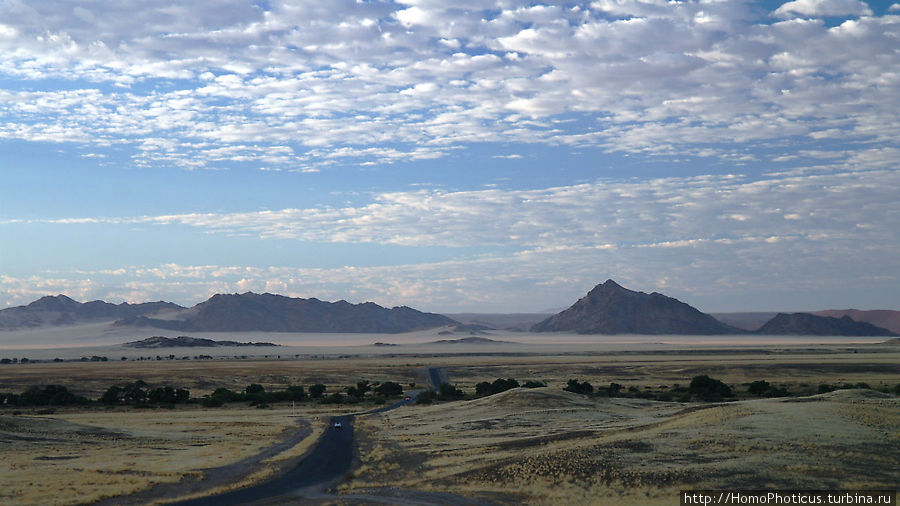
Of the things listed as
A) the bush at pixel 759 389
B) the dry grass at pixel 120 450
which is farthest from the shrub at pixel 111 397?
the bush at pixel 759 389

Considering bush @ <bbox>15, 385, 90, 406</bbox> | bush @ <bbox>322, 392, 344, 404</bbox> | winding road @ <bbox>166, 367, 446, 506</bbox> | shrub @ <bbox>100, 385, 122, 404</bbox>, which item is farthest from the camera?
bush @ <bbox>322, 392, 344, 404</bbox>

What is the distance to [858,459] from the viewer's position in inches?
992

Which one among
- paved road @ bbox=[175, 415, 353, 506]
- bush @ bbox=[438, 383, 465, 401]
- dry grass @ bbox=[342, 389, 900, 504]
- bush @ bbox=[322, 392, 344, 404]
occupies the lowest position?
bush @ bbox=[322, 392, 344, 404]

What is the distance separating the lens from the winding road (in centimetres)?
2525

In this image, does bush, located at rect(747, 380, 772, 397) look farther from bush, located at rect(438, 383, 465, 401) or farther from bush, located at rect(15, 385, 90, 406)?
bush, located at rect(15, 385, 90, 406)

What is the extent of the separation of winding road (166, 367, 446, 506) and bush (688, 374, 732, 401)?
37.3 m

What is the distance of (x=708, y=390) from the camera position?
7106 centimetres

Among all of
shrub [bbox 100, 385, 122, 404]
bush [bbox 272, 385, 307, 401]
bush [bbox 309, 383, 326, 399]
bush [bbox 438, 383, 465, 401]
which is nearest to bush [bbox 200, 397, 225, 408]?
bush [bbox 272, 385, 307, 401]

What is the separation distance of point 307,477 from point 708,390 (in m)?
50.8

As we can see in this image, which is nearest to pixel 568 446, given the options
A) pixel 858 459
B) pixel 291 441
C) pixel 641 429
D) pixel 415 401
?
pixel 641 429

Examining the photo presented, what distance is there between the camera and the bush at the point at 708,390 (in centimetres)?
6862

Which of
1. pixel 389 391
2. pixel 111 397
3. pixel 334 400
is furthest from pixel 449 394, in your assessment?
pixel 111 397

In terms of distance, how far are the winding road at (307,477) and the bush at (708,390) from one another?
37.3 meters

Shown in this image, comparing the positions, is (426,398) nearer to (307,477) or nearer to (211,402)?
(211,402)
